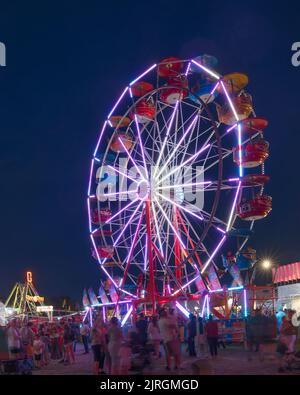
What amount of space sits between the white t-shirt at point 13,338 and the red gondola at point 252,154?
10736mm

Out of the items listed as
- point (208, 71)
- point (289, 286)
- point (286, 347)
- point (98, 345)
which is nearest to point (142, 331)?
point (98, 345)

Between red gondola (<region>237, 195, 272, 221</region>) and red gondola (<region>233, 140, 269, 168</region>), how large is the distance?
1356mm

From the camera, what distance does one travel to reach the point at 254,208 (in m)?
20.7

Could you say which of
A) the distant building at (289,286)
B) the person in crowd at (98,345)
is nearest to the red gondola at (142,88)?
the person in crowd at (98,345)

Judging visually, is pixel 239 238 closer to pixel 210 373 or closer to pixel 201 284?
pixel 201 284

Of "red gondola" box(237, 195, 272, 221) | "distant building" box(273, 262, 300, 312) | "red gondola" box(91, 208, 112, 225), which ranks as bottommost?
"distant building" box(273, 262, 300, 312)

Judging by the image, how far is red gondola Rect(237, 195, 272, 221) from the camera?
Result: 67.8ft

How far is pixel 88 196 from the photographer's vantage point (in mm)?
26859

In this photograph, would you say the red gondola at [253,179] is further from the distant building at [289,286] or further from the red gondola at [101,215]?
the distant building at [289,286]

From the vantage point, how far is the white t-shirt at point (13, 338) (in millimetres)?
14133

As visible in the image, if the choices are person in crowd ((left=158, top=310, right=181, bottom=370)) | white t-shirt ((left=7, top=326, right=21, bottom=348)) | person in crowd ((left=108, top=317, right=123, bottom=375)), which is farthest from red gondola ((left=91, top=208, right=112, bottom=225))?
→ person in crowd ((left=108, top=317, right=123, bottom=375))

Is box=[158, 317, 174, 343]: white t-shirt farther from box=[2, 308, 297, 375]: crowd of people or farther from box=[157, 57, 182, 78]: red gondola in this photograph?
box=[157, 57, 182, 78]: red gondola

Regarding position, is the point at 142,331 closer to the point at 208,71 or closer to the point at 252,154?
the point at 252,154
